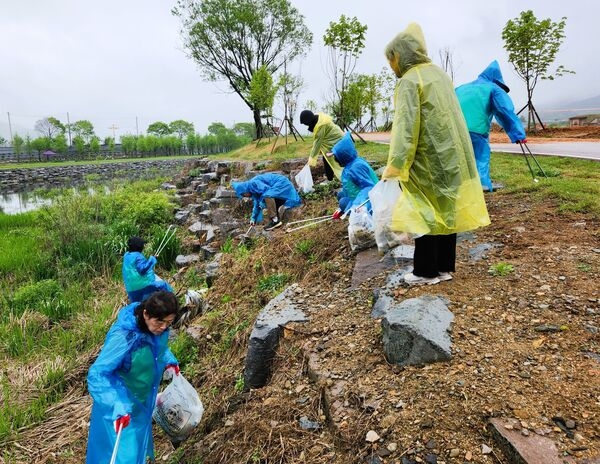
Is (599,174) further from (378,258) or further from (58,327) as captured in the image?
(58,327)

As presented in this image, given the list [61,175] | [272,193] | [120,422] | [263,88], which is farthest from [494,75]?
[61,175]

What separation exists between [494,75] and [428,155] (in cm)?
275

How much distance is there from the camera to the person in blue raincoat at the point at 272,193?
7413 millimetres

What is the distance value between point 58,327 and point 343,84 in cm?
1171

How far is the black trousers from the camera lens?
10.5 feet

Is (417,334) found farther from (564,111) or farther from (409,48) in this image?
(564,111)

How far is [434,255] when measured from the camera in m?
3.21

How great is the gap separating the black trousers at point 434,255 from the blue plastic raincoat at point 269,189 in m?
4.41

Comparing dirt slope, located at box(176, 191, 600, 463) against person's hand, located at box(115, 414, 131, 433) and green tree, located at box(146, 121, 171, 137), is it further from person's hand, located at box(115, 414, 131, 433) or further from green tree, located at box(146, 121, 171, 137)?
green tree, located at box(146, 121, 171, 137)

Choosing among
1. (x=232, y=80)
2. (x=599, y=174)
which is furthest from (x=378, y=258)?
(x=232, y=80)

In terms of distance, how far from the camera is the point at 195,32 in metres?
21.9

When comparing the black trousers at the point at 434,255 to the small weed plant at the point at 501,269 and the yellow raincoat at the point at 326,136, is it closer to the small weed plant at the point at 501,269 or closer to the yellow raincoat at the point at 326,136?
the small weed plant at the point at 501,269

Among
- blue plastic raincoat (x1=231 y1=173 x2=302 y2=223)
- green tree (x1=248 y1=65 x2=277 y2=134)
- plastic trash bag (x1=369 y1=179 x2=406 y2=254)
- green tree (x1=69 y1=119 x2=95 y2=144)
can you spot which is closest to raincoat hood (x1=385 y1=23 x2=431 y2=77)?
plastic trash bag (x1=369 y1=179 x2=406 y2=254)

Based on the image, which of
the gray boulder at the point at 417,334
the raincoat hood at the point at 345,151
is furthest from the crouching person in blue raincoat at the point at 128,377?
the raincoat hood at the point at 345,151
